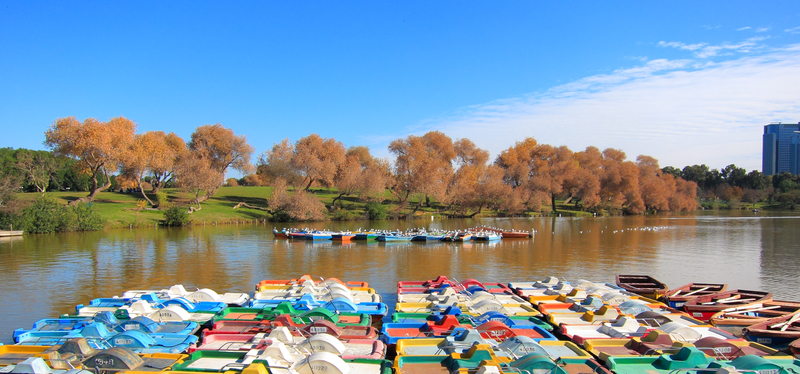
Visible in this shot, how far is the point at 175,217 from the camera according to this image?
168 feet

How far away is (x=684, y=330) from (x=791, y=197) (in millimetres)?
113879

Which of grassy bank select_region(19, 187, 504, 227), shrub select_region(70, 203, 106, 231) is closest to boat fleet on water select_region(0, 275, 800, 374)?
shrub select_region(70, 203, 106, 231)

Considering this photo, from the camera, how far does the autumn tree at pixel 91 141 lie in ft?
159

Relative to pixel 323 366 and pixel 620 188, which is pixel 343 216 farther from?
pixel 323 366

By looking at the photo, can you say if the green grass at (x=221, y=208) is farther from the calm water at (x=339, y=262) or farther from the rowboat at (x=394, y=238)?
the rowboat at (x=394, y=238)

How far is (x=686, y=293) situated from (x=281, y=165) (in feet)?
174

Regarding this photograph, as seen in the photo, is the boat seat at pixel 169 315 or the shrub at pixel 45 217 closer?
the boat seat at pixel 169 315

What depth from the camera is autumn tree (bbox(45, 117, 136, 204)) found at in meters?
48.5

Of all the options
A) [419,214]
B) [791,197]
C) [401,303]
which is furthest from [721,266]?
[791,197]

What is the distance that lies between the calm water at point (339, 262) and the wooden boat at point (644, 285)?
109 inches

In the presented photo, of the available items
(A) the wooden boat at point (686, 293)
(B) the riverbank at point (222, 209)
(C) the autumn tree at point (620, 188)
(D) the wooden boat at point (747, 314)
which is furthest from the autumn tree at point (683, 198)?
(D) the wooden boat at point (747, 314)

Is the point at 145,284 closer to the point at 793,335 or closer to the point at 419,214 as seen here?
the point at 793,335

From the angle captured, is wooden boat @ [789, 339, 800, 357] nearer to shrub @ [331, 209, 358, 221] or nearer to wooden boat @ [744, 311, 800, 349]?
wooden boat @ [744, 311, 800, 349]

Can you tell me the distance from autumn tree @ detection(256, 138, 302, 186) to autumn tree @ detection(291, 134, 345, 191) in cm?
70
